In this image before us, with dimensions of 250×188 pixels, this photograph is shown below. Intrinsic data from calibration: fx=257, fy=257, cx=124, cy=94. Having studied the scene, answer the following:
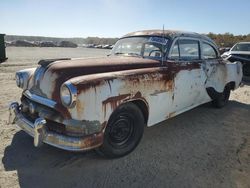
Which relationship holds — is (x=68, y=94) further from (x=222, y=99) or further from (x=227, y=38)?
(x=227, y=38)

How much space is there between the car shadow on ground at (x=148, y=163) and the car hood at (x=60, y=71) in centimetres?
91

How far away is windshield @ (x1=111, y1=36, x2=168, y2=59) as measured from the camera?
14.7 ft

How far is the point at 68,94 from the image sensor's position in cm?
306

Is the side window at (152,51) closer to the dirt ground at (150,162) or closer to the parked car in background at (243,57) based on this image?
the dirt ground at (150,162)

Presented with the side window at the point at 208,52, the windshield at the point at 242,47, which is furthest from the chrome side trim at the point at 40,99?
the windshield at the point at 242,47

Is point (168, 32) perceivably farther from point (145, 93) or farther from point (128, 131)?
point (128, 131)

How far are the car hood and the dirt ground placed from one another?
0.92 metres

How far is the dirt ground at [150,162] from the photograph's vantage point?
10.3ft

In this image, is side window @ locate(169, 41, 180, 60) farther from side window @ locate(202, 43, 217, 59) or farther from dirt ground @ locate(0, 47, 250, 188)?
dirt ground @ locate(0, 47, 250, 188)

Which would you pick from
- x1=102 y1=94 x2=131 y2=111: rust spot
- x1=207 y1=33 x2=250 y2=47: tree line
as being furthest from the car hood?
x1=207 y1=33 x2=250 y2=47: tree line

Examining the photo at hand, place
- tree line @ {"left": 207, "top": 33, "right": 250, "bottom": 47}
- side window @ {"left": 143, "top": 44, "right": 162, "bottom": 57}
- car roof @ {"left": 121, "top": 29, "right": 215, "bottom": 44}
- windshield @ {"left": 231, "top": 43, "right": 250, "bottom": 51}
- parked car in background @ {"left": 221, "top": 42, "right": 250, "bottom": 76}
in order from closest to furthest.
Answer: side window @ {"left": 143, "top": 44, "right": 162, "bottom": 57}
car roof @ {"left": 121, "top": 29, "right": 215, "bottom": 44}
parked car in background @ {"left": 221, "top": 42, "right": 250, "bottom": 76}
windshield @ {"left": 231, "top": 43, "right": 250, "bottom": 51}
tree line @ {"left": 207, "top": 33, "right": 250, "bottom": 47}

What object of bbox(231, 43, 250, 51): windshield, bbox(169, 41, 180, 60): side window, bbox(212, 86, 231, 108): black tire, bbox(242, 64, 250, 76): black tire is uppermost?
bbox(231, 43, 250, 51): windshield

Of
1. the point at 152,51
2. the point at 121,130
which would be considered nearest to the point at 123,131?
the point at 121,130

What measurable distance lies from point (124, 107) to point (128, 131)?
1.45ft
